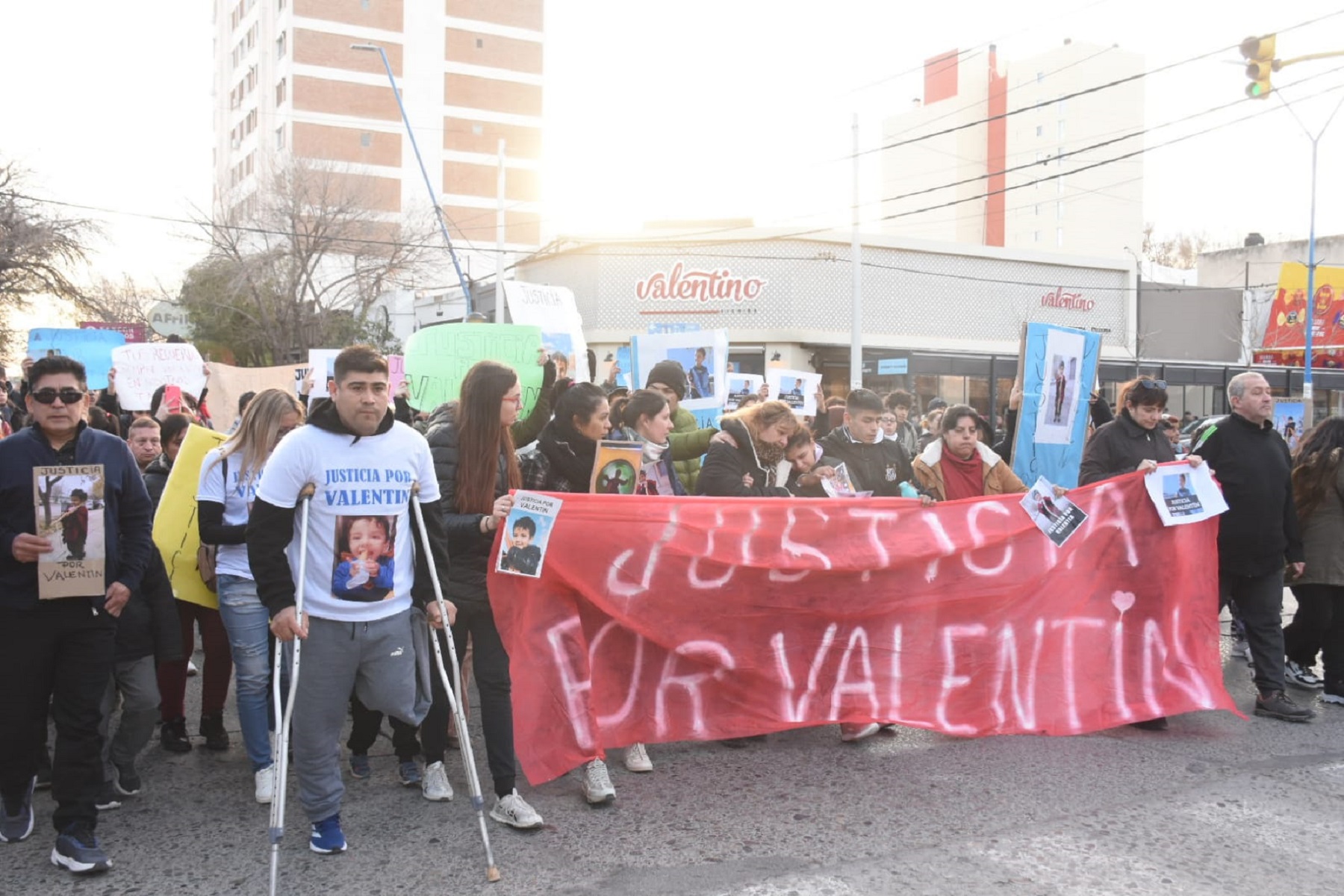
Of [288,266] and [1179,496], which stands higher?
[288,266]

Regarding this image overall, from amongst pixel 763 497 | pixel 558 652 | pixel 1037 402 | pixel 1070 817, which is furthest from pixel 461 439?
pixel 1037 402

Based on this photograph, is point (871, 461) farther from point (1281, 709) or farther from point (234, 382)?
point (234, 382)

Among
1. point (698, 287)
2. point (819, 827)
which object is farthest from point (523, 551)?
point (698, 287)

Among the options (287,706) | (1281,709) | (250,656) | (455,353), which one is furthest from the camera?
(455,353)

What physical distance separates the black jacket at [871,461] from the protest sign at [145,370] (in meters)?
7.79

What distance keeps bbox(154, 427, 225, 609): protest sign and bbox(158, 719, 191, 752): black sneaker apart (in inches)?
27.9

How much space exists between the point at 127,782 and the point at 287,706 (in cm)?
150

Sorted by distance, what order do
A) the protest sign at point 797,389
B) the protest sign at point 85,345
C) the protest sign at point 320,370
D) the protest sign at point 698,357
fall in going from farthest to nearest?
the protest sign at point 85,345 < the protest sign at point 320,370 < the protest sign at point 797,389 < the protest sign at point 698,357

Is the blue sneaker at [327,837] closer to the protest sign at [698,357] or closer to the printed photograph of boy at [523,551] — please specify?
the printed photograph of boy at [523,551]

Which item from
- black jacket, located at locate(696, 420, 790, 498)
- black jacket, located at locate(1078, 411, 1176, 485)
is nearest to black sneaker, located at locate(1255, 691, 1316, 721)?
black jacket, located at locate(1078, 411, 1176, 485)

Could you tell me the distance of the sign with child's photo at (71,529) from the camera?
4105 millimetres

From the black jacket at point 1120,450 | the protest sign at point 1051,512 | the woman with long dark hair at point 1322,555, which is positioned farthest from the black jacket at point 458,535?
the woman with long dark hair at point 1322,555

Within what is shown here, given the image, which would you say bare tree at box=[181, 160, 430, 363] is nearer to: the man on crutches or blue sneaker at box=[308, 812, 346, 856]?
the man on crutches

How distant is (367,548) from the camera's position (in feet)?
13.4
